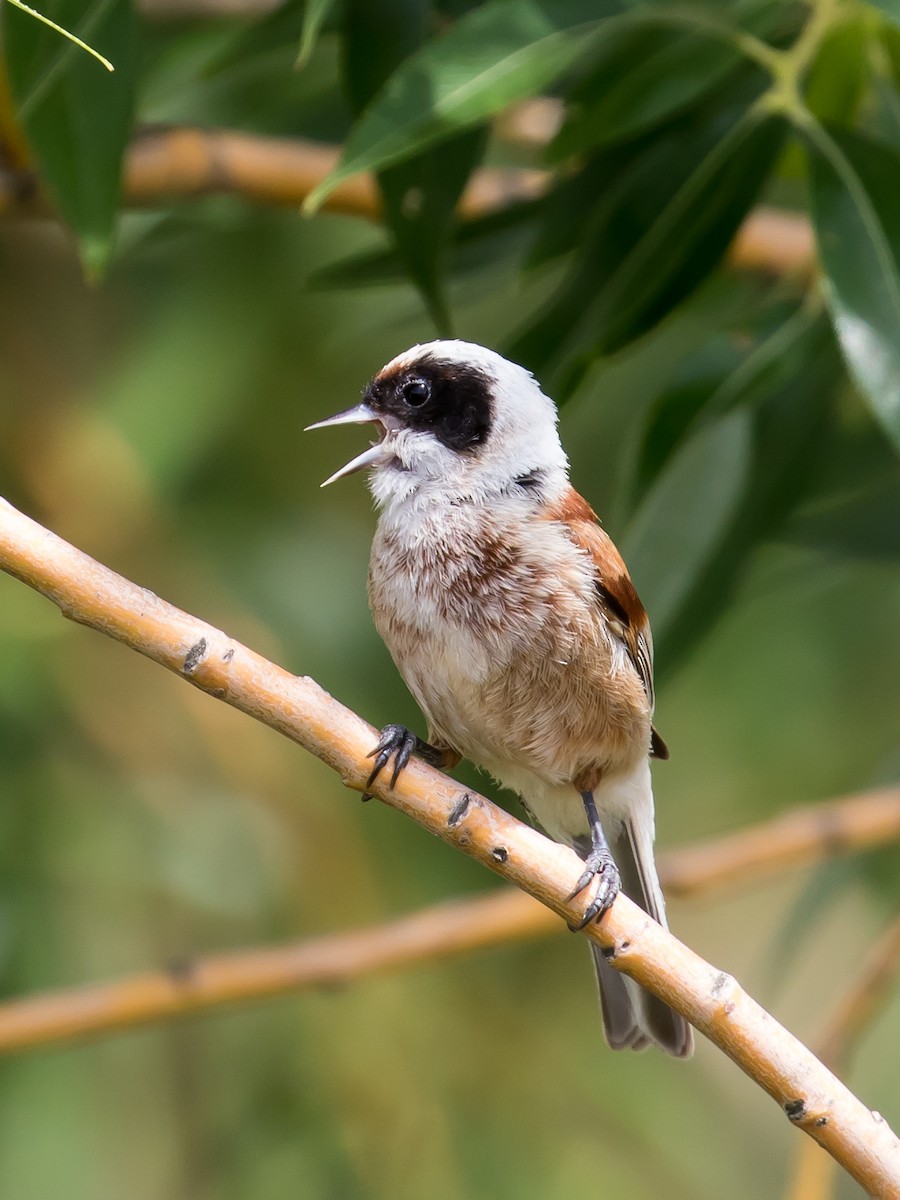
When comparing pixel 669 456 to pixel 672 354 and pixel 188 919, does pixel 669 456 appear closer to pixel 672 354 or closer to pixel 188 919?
pixel 672 354

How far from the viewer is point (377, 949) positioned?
3.18 m

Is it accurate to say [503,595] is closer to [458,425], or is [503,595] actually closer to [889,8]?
[458,425]

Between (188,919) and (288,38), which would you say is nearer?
(288,38)

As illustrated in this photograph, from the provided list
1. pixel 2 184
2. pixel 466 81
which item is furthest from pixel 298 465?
pixel 466 81

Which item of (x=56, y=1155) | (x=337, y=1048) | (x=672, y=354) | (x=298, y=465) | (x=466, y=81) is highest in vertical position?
(x=466, y=81)

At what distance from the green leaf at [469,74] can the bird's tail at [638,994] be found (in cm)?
131

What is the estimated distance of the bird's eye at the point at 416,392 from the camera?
2.58 metres

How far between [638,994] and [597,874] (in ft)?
1.99

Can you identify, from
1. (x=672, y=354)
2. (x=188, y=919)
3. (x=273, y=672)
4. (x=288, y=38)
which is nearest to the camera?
(x=273, y=672)

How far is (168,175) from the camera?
130 inches

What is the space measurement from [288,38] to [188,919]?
7.16 feet

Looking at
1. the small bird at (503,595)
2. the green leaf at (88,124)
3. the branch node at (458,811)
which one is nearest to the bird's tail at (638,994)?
the small bird at (503,595)

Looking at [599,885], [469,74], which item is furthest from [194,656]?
[469,74]

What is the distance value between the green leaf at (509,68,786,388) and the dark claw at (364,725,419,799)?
82 cm
